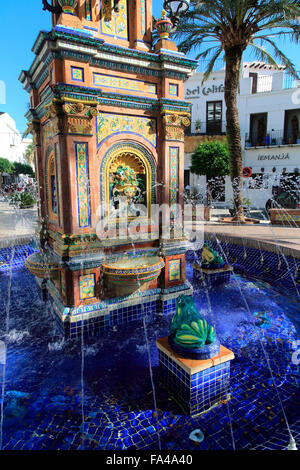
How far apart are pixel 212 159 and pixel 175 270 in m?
14.3

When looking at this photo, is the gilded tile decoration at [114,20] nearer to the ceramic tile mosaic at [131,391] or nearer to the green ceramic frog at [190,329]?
the green ceramic frog at [190,329]

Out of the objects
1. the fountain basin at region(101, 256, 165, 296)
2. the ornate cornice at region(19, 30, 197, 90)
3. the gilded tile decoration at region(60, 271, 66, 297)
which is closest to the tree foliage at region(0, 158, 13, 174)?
the ornate cornice at region(19, 30, 197, 90)

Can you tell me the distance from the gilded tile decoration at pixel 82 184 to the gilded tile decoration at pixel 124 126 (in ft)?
1.24

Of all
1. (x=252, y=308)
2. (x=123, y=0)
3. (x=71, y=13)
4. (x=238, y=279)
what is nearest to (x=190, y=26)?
(x=123, y=0)

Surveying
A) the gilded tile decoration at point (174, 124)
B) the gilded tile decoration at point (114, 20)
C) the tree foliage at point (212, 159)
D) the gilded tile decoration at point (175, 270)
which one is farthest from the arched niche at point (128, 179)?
the tree foliage at point (212, 159)

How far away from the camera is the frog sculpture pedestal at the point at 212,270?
6766 mm

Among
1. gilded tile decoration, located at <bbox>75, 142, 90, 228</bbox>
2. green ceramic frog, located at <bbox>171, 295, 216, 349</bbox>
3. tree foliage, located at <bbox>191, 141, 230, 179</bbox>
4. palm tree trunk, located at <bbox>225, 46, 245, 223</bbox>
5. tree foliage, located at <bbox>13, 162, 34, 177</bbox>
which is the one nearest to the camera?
green ceramic frog, located at <bbox>171, 295, 216, 349</bbox>

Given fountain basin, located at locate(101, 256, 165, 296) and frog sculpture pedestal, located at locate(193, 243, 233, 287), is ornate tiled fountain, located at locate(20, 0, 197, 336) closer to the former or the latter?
fountain basin, located at locate(101, 256, 165, 296)

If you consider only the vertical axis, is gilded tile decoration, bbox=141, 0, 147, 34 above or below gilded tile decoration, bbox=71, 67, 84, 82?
above

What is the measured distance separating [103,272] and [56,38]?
3.07m

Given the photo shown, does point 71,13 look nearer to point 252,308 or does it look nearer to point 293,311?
point 252,308

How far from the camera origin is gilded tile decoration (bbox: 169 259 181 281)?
5.38 meters

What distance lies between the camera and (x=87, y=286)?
460 centimetres

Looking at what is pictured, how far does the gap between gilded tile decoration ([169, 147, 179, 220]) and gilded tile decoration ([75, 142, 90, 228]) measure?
1.45 m
